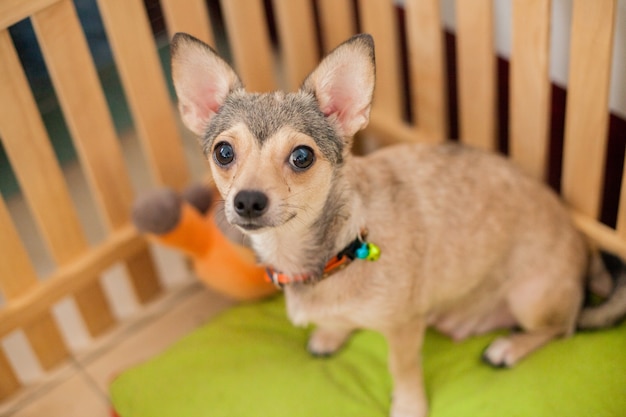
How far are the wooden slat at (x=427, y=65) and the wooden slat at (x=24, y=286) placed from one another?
3.83 feet

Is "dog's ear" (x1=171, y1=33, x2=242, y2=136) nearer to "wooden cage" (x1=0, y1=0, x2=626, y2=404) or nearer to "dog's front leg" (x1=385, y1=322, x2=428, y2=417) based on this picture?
"wooden cage" (x1=0, y1=0, x2=626, y2=404)

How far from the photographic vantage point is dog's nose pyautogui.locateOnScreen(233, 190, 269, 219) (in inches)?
52.0

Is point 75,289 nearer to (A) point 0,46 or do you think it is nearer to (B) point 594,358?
(A) point 0,46

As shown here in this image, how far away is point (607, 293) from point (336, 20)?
43.3 inches

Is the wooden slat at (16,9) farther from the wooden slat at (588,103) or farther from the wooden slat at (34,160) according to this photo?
the wooden slat at (588,103)

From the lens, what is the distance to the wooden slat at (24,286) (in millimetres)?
1872

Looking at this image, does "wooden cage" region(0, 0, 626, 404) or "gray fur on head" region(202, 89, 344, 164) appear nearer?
"gray fur on head" region(202, 89, 344, 164)

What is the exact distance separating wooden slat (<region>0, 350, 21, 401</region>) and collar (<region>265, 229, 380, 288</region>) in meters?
0.96

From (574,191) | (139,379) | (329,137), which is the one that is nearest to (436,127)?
(574,191)

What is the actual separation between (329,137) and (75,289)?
1016 millimetres

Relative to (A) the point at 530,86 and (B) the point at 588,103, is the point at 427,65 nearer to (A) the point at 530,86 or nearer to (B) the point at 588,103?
(A) the point at 530,86

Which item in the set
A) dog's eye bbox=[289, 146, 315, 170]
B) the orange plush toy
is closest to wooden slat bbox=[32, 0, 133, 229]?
the orange plush toy

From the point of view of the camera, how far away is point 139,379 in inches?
77.2

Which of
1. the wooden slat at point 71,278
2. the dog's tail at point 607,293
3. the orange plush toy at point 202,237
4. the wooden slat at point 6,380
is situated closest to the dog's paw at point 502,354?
the dog's tail at point 607,293
